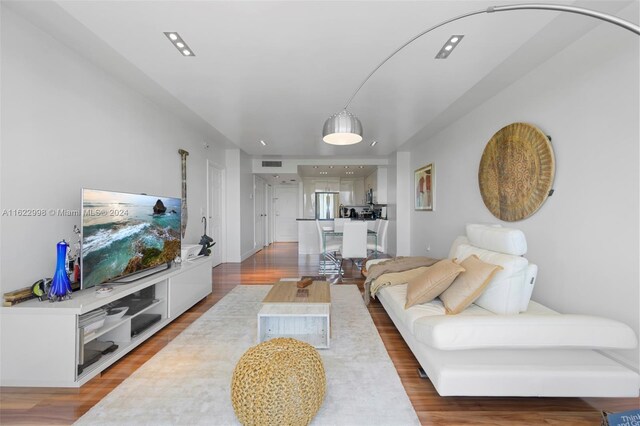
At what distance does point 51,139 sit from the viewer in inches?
87.7

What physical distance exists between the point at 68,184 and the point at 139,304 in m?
1.15

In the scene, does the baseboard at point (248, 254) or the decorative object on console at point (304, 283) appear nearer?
the decorative object on console at point (304, 283)

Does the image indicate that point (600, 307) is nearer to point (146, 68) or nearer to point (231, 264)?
point (146, 68)

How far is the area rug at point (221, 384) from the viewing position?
62.8 inches

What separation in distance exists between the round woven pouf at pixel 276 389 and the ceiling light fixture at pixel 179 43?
2.35 metres

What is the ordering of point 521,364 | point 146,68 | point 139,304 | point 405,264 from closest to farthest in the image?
point 521,364, point 139,304, point 146,68, point 405,264

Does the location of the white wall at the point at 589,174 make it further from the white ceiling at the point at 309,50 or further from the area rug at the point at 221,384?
the area rug at the point at 221,384

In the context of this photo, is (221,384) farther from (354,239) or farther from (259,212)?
(259,212)

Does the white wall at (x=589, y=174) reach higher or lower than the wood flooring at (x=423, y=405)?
higher

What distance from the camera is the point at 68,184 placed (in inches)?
94.2

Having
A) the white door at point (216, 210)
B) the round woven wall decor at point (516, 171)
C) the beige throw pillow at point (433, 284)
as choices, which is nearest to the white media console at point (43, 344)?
the beige throw pillow at point (433, 284)

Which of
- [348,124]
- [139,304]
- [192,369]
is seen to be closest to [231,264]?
[139,304]

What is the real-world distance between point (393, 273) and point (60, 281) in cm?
284

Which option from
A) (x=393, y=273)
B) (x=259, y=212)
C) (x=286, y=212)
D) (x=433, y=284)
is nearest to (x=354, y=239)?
(x=393, y=273)
